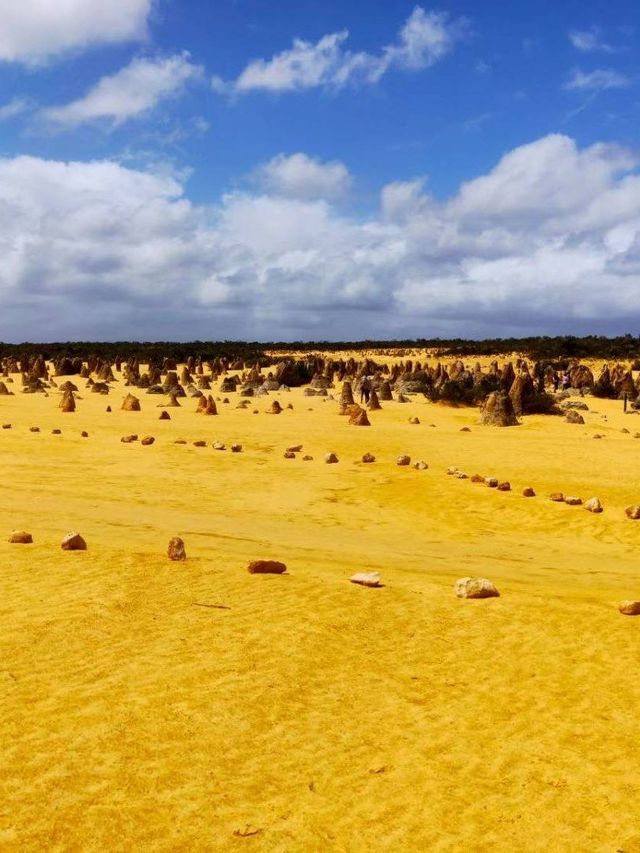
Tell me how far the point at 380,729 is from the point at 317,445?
1572 centimetres

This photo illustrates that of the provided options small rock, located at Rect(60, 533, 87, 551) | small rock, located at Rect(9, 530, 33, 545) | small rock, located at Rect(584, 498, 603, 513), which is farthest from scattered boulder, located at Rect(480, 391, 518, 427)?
small rock, located at Rect(9, 530, 33, 545)

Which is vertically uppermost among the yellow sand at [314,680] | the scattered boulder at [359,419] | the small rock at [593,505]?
the scattered boulder at [359,419]

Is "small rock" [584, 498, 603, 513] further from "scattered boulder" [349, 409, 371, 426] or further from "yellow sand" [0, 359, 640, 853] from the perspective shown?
"scattered boulder" [349, 409, 371, 426]

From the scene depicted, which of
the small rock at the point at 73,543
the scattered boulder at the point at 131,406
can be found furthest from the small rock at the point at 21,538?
the scattered boulder at the point at 131,406

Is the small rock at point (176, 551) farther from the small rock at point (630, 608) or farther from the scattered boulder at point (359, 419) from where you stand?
the scattered boulder at point (359, 419)

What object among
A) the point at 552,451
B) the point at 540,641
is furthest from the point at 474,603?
the point at 552,451

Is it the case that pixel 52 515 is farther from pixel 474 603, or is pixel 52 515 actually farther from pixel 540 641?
pixel 540 641

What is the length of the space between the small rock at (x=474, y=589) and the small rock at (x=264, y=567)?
2044 mm

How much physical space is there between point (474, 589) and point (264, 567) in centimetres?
236

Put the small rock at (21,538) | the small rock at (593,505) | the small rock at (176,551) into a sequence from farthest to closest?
the small rock at (593,505) < the small rock at (21,538) < the small rock at (176,551)

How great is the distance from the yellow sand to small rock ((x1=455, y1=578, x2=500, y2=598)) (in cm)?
14

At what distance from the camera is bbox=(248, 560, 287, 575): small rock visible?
29.6 ft

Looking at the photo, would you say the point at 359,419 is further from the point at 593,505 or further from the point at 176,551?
the point at 176,551

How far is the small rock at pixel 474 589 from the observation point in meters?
8.70
